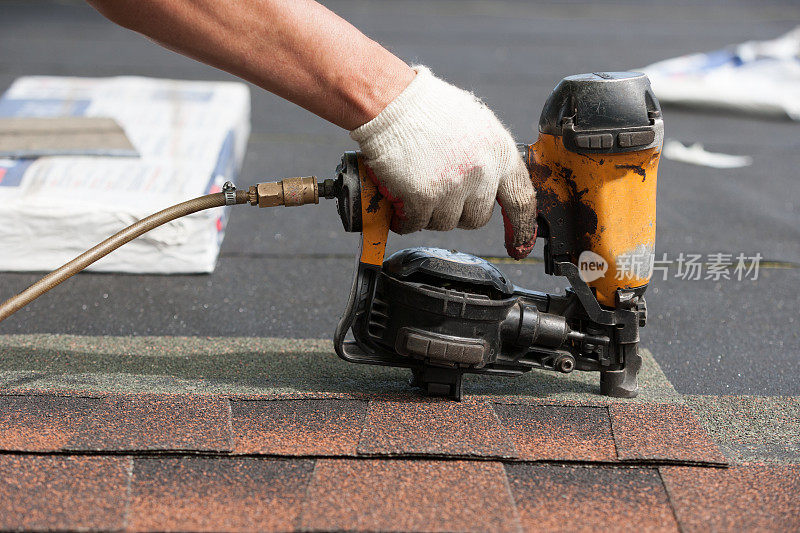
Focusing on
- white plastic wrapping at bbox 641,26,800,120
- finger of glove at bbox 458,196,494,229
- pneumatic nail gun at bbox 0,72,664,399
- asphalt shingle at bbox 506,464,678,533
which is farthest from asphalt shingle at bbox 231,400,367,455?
white plastic wrapping at bbox 641,26,800,120

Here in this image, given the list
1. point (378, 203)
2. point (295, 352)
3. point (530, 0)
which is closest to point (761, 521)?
point (378, 203)

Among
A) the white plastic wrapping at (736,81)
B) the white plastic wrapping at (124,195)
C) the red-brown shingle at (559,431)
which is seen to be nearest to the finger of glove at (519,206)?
the red-brown shingle at (559,431)

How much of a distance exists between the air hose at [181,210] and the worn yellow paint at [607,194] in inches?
19.3

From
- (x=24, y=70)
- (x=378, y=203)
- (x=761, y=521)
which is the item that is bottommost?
(x=24, y=70)

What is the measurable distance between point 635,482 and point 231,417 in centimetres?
83

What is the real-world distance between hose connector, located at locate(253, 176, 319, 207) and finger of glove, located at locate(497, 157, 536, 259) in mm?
411

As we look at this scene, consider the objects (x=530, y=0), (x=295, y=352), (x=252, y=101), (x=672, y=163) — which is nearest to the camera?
(x=295, y=352)

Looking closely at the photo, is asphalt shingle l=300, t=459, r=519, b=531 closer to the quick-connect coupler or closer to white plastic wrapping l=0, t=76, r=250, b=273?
the quick-connect coupler

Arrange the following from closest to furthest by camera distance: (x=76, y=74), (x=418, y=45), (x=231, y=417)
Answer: (x=231, y=417) → (x=76, y=74) → (x=418, y=45)

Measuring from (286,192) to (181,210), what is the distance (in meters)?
0.23

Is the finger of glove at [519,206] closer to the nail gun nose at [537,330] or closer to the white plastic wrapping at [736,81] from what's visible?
the nail gun nose at [537,330]

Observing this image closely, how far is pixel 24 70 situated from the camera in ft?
16.1

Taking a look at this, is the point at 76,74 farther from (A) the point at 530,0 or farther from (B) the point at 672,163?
(A) the point at 530,0

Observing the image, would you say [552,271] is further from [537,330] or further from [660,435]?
[660,435]
